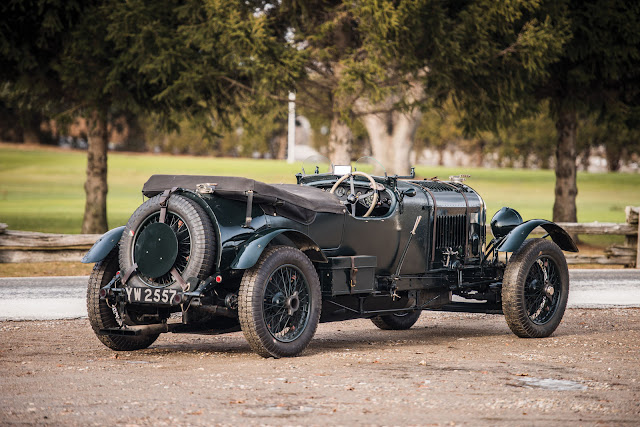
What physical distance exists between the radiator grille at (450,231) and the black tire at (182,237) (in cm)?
267

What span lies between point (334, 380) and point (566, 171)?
673 inches

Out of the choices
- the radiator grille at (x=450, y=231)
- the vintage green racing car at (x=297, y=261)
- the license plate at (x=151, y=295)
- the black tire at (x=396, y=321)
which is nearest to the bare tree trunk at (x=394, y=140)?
the black tire at (x=396, y=321)

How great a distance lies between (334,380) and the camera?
6.82 meters

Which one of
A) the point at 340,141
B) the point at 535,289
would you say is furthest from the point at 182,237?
the point at 340,141

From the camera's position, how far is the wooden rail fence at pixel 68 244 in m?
16.2

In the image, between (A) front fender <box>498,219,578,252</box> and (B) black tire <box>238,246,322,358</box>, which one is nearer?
(B) black tire <box>238,246,322,358</box>

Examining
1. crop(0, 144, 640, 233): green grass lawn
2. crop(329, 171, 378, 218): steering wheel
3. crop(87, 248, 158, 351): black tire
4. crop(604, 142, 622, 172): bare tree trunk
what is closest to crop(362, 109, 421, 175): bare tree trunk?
crop(0, 144, 640, 233): green grass lawn

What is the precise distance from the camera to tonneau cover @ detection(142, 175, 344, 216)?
302 inches

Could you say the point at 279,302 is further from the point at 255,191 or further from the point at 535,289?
the point at 535,289

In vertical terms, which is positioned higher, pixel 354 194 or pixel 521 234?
pixel 354 194

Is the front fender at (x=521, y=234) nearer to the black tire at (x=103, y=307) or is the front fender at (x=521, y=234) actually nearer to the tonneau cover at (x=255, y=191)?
the tonneau cover at (x=255, y=191)

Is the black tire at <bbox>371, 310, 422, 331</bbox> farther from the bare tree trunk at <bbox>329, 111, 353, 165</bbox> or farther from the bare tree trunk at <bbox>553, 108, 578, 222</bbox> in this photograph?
the bare tree trunk at <bbox>553, 108, 578, 222</bbox>

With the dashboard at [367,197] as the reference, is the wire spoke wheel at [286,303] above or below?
below

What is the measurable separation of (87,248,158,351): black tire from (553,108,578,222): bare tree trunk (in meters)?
16.2
